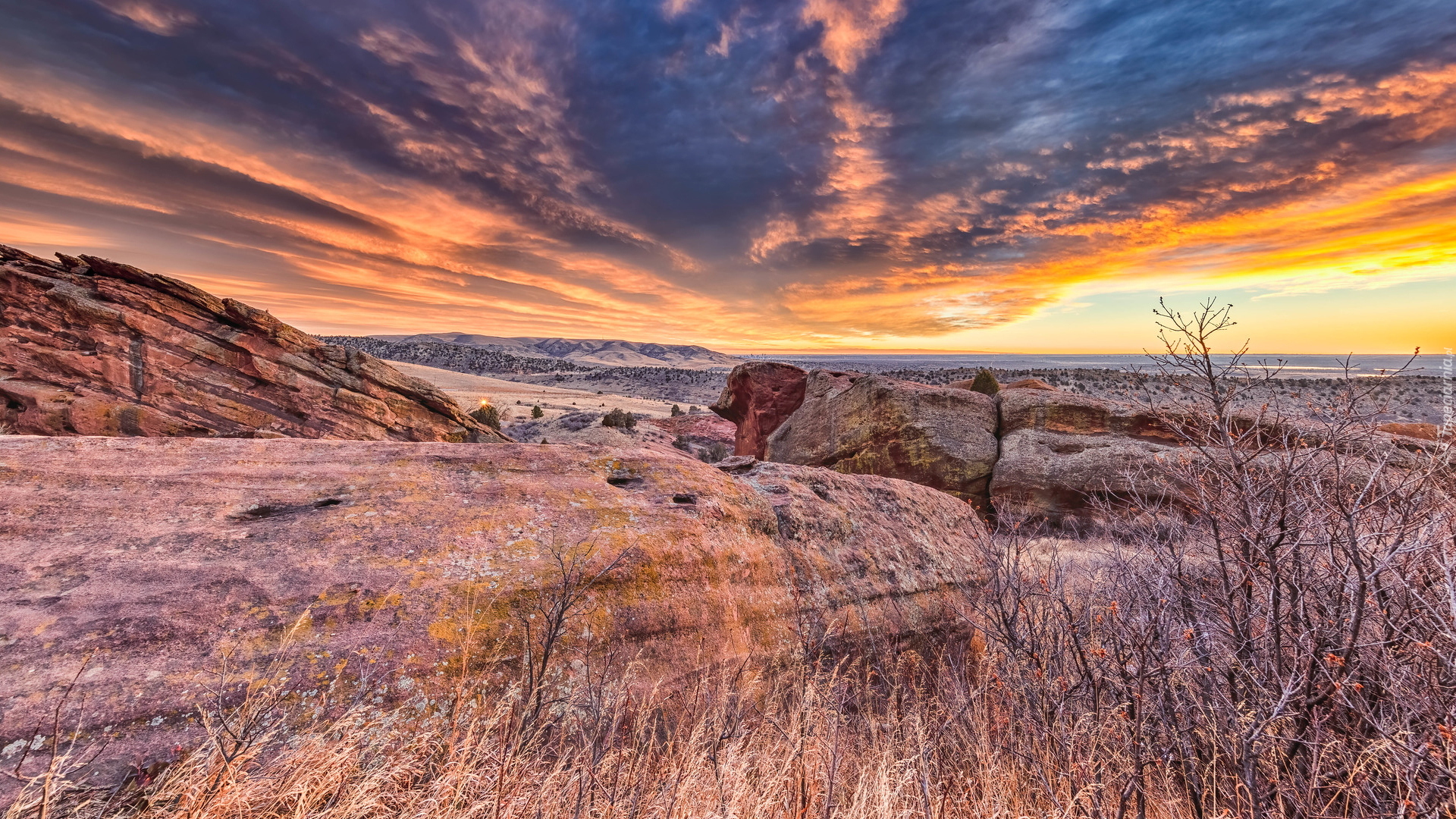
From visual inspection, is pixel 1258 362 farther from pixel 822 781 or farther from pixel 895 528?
pixel 822 781

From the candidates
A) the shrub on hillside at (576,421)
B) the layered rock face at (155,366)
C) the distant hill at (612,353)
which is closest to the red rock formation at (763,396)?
the layered rock face at (155,366)

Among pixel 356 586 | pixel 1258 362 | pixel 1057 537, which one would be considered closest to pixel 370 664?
pixel 356 586

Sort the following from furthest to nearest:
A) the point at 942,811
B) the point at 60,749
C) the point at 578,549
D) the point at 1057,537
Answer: the point at 1057,537, the point at 578,549, the point at 942,811, the point at 60,749

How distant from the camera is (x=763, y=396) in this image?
17016 mm

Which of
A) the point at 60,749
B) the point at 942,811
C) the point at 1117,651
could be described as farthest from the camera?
the point at 1117,651

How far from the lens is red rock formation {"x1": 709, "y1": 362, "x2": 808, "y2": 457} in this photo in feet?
54.9

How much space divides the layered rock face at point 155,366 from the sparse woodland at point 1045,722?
20.6 feet

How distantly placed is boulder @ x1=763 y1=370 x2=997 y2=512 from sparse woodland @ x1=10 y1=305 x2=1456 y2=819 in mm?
8014

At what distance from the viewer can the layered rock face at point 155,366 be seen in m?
6.25

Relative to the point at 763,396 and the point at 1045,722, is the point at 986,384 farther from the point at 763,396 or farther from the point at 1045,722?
the point at 1045,722

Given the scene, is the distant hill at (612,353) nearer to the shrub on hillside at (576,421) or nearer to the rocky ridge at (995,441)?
the shrub on hillside at (576,421)

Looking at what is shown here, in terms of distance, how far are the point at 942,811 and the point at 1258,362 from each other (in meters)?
3.33

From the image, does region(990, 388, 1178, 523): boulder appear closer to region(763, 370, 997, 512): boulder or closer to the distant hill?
region(763, 370, 997, 512): boulder

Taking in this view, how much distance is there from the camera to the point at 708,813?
258cm
